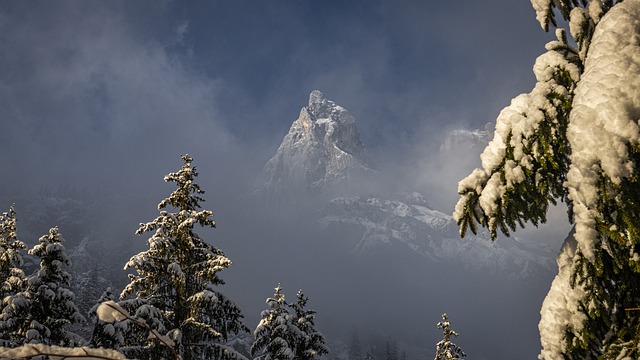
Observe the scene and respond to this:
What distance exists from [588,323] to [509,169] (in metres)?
1.09

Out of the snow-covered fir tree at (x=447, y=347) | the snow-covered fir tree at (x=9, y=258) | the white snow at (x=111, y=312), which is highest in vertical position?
the snow-covered fir tree at (x=9, y=258)

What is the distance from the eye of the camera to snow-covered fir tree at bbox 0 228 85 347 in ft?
50.0

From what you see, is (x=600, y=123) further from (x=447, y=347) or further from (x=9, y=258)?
(x=9, y=258)

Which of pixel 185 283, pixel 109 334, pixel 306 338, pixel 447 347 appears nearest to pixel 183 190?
pixel 185 283

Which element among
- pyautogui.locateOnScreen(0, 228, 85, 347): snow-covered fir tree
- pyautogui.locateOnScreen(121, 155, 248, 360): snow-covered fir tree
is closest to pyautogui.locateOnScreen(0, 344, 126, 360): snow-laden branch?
pyautogui.locateOnScreen(121, 155, 248, 360): snow-covered fir tree

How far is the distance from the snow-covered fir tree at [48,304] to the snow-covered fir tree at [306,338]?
31.1 feet

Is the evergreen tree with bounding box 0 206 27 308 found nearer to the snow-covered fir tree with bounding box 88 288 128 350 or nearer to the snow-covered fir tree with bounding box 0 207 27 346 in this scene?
the snow-covered fir tree with bounding box 0 207 27 346

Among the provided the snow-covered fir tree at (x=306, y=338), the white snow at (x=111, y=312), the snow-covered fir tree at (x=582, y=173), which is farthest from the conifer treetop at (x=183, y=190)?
the white snow at (x=111, y=312)

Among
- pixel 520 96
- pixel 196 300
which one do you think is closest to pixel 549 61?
pixel 520 96

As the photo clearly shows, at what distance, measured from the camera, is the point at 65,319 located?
1611 cm

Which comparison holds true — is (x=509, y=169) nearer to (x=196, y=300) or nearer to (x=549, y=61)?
(x=549, y=61)

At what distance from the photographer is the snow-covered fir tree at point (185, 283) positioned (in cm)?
1264

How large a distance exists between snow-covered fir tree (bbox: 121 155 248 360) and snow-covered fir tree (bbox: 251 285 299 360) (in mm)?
4254

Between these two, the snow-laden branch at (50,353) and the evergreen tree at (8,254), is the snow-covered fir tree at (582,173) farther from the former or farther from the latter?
the evergreen tree at (8,254)
